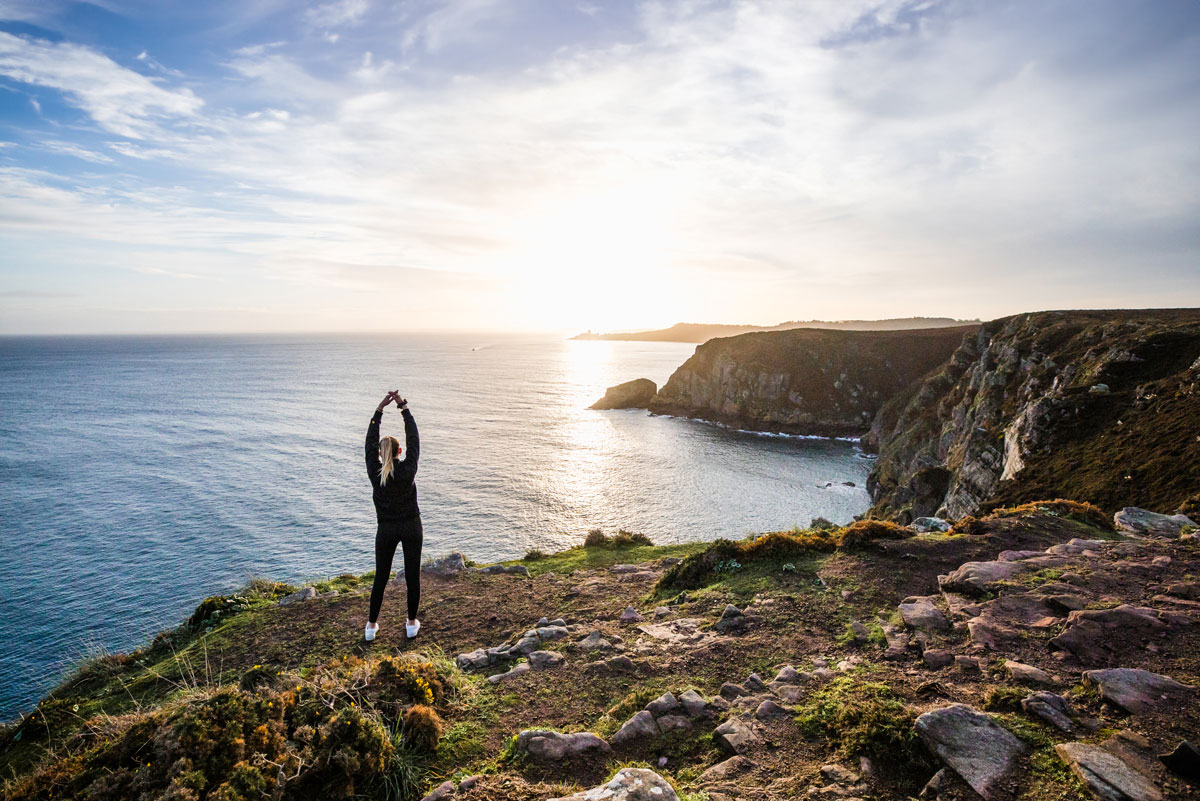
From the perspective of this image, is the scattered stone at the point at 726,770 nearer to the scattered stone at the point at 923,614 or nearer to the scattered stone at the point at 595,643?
the scattered stone at the point at 595,643

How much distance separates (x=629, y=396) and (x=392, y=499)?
327 ft

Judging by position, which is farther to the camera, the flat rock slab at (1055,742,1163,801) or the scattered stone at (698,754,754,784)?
the scattered stone at (698,754,754,784)

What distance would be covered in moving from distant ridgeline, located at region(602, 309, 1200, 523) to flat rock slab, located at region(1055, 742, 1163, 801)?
1637 cm

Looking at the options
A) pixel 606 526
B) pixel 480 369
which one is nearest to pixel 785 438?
pixel 606 526

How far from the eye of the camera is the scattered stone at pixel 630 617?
1005cm

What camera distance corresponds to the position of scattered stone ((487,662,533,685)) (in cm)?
752

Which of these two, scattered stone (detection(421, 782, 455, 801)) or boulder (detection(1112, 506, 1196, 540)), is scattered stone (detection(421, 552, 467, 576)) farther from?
boulder (detection(1112, 506, 1196, 540))

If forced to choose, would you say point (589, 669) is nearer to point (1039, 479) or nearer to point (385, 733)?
point (385, 733)

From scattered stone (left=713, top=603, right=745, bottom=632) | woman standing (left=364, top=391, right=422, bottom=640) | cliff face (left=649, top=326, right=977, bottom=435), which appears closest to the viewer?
scattered stone (left=713, top=603, right=745, bottom=632)

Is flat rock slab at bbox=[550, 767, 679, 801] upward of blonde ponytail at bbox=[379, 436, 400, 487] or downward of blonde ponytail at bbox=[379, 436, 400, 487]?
downward

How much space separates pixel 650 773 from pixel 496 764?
185cm

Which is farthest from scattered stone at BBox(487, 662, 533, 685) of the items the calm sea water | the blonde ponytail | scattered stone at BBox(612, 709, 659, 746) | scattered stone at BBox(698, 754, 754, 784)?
the calm sea water

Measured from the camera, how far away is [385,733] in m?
4.99

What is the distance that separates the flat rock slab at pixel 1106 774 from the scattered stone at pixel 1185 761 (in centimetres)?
26
